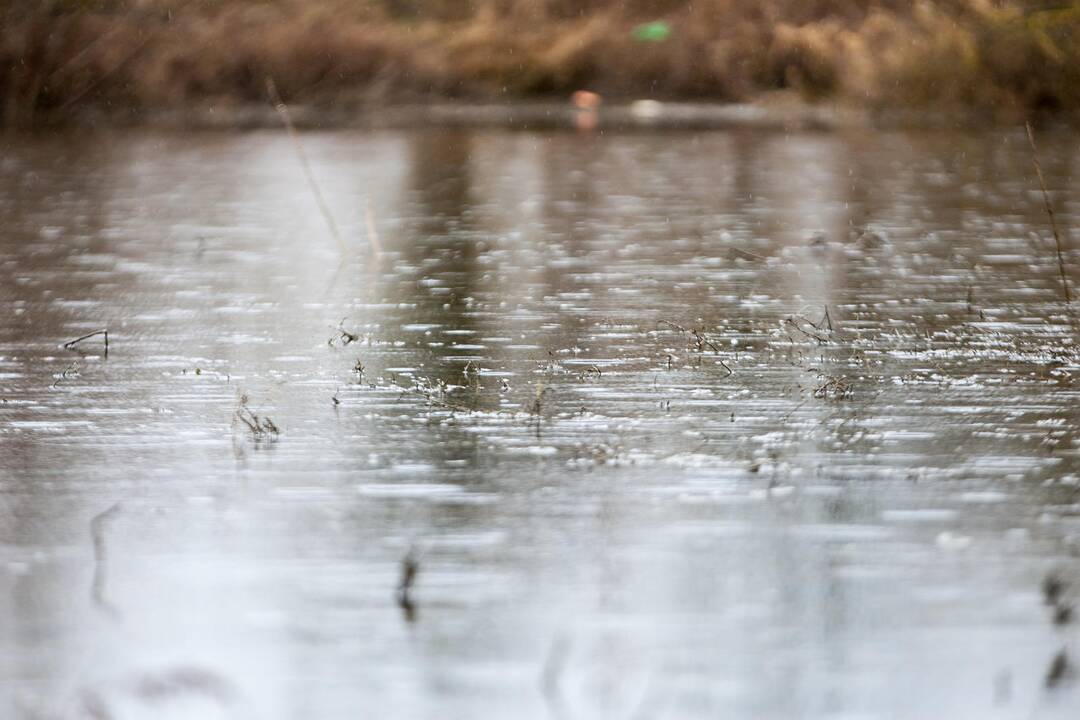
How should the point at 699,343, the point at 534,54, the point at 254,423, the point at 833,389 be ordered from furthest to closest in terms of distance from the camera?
the point at 534,54 < the point at 699,343 < the point at 833,389 < the point at 254,423

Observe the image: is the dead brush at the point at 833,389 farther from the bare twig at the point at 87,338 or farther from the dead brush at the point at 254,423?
the bare twig at the point at 87,338

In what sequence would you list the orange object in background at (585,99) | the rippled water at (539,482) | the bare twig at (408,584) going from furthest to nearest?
the orange object in background at (585,99) < the bare twig at (408,584) < the rippled water at (539,482)

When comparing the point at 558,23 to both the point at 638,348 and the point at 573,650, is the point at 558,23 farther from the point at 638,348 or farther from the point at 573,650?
the point at 573,650

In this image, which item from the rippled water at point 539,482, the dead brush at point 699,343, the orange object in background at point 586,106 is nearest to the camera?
the rippled water at point 539,482

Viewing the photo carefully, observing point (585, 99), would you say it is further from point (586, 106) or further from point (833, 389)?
point (833, 389)

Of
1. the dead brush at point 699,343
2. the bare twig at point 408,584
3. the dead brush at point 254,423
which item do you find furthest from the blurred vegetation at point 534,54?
the bare twig at point 408,584

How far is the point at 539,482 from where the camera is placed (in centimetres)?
572

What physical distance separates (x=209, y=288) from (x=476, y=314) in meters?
2.19

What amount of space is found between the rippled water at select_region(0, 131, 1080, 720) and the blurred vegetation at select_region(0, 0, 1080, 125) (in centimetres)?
1934

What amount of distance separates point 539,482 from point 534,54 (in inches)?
1327

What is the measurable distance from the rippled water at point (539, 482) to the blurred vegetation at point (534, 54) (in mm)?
19341

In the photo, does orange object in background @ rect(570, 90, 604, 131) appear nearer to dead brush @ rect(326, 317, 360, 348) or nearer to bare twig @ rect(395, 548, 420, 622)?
dead brush @ rect(326, 317, 360, 348)

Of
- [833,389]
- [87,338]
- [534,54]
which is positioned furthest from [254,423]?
[534,54]

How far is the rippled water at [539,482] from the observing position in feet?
13.0
